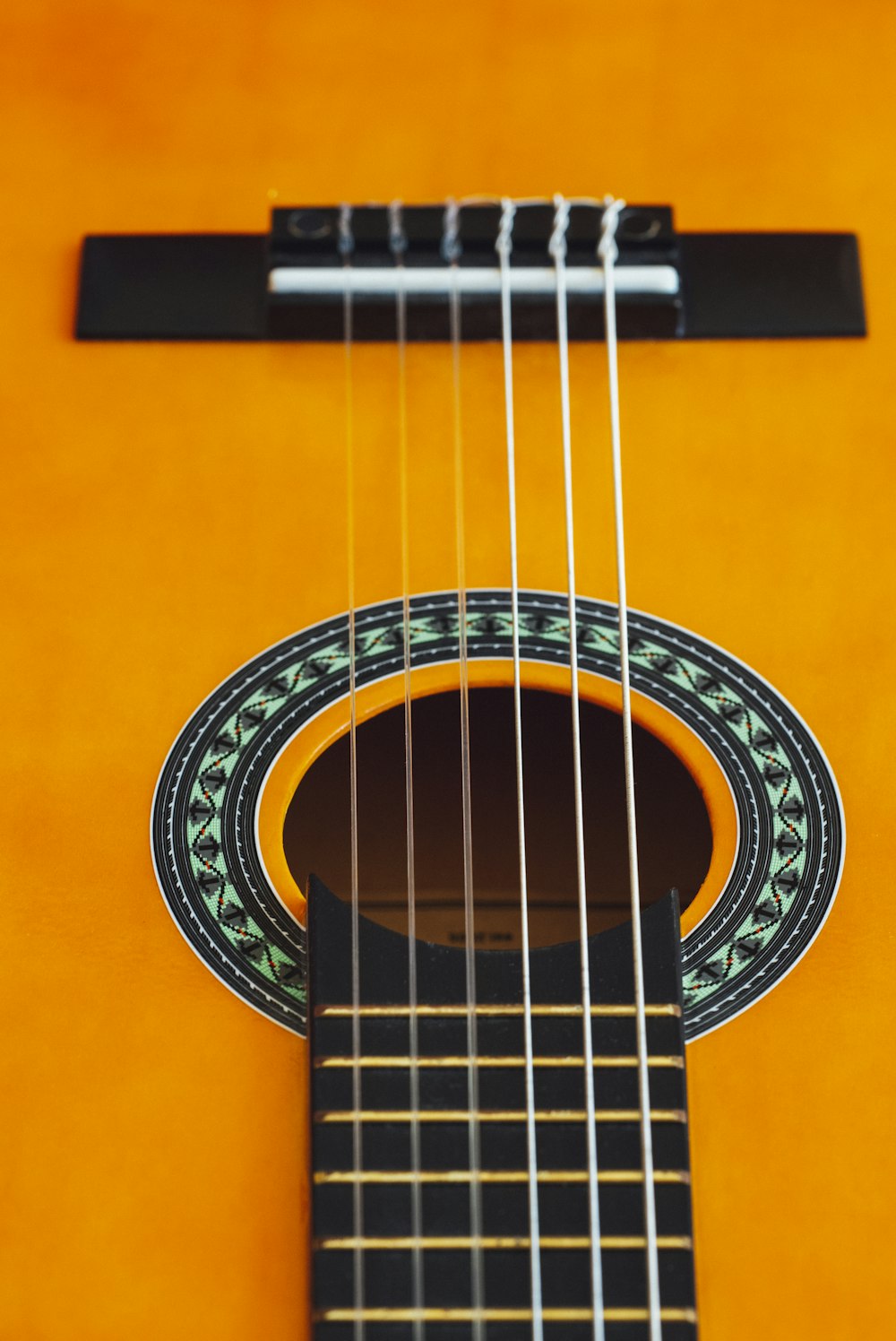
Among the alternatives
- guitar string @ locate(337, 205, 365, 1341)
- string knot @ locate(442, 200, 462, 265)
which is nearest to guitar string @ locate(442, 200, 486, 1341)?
string knot @ locate(442, 200, 462, 265)

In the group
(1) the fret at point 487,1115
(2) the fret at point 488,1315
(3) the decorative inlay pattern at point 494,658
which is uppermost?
(3) the decorative inlay pattern at point 494,658

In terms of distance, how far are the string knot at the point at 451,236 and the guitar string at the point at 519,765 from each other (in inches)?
2.1

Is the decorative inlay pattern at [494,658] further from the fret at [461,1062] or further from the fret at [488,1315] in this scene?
the fret at [488,1315]

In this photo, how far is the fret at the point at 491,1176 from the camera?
5.68 feet

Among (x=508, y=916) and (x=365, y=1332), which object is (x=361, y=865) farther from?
(x=365, y=1332)

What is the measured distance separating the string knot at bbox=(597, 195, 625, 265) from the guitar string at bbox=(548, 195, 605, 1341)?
0.16 feet

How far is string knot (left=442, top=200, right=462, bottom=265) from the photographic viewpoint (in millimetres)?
2322

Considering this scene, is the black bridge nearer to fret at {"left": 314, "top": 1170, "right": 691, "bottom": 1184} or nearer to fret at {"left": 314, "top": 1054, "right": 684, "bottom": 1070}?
fret at {"left": 314, "top": 1054, "right": 684, "bottom": 1070}

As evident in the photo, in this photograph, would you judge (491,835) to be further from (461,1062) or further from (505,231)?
(461,1062)

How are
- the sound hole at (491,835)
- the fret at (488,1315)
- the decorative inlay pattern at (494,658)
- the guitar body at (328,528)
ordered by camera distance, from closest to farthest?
the fret at (488,1315) → the guitar body at (328,528) → the decorative inlay pattern at (494,658) → the sound hole at (491,835)

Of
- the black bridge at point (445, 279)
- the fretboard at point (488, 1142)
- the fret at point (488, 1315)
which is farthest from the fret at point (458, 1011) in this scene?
the black bridge at point (445, 279)

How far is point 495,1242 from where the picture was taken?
66.9 inches

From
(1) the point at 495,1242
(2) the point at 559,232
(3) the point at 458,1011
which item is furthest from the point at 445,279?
(1) the point at 495,1242

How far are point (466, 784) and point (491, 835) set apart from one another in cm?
112
